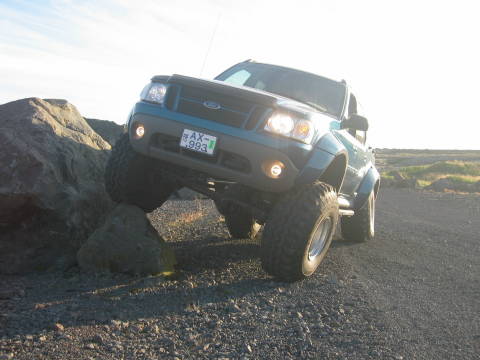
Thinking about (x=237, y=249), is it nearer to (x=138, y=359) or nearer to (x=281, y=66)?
(x=281, y=66)

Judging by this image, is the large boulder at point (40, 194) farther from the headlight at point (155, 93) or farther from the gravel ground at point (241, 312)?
the headlight at point (155, 93)

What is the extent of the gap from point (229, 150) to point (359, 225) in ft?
12.6

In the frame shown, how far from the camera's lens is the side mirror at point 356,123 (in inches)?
219

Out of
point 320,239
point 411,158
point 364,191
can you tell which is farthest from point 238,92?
point 411,158

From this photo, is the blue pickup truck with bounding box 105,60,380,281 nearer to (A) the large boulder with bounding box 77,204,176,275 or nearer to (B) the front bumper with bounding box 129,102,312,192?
(B) the front bumper with bounding box 129,102,312,192

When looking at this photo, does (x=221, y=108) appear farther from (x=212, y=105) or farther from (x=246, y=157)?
(x=246, y=157)

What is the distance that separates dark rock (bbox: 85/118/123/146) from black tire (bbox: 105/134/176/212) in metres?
5.12

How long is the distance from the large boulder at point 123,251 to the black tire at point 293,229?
99 centimetres

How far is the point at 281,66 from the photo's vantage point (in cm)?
656

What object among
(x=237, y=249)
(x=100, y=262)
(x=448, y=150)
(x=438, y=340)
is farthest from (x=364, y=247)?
(x=448, y=150)

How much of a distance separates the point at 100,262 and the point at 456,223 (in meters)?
9.80

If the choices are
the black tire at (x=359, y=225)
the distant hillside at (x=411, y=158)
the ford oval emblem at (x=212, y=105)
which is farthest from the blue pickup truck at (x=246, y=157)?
the distant hillside at (x=411, y=158)

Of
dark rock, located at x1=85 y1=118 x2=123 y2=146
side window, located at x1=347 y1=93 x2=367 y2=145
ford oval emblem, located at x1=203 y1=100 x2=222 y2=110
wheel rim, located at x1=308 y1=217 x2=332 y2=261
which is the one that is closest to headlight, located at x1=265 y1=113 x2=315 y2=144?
ford oval emblem, located at x1=203 y1=100 x2=222 y2=110

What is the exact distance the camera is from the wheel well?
5.36m
